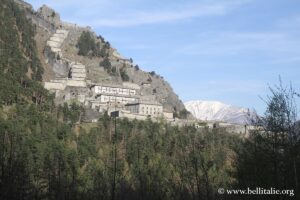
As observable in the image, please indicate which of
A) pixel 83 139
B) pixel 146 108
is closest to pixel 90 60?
pixel 146 108

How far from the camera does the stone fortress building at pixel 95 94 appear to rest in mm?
96875

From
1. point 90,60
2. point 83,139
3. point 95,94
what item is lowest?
point 83,139

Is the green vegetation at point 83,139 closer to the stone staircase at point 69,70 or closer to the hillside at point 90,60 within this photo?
the stone staircase at point 69,70

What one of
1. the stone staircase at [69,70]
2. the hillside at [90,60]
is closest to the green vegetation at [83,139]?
the stone staircase at [69,70]

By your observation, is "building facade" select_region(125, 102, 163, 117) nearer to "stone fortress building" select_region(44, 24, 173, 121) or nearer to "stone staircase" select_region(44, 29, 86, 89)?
"stone fortress building" select_region(44, 24, 173, 121)

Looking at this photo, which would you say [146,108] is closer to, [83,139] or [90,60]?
[83,139]

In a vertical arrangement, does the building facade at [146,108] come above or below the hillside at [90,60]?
below

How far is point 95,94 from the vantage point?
104 m

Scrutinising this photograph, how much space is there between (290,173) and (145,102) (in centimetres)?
8223

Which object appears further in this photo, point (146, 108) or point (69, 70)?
point (69, 70)

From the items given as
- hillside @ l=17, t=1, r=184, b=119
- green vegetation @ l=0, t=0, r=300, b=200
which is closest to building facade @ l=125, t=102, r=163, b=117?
green vegetation @ l=0, t=0, r=300, b=200

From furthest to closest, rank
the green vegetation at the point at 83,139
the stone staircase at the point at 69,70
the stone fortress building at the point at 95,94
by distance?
the stone staircase at the point at 69,70 → the stone fortress building at the point at 95,94 → the green vegetation at the point at 83,139

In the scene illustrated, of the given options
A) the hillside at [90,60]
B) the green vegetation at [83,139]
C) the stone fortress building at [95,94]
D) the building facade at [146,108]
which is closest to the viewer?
the green vegetation at [83,139]

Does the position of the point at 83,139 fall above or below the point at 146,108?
below
